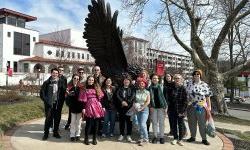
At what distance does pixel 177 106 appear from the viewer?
8305 mm

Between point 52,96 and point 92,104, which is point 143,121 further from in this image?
point 52,96

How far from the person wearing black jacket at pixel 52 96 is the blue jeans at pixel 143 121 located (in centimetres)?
194

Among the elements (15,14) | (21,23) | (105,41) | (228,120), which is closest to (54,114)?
(105,41)

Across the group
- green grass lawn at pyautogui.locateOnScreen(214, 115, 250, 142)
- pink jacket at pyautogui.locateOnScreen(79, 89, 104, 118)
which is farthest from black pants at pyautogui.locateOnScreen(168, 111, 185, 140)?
green grass lawn at pyautogui.locateOnScreen(214, 115, 250, 142)

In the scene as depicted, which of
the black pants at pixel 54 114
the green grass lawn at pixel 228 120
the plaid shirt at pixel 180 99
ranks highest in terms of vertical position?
the plaid shirt at pixel 180 99

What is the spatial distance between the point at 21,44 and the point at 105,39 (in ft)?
160

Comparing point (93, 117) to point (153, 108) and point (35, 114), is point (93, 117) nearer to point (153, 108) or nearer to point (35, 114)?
point (153, 108)

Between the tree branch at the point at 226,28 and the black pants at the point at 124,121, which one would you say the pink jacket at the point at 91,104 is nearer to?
the black pants at the point at 124,121

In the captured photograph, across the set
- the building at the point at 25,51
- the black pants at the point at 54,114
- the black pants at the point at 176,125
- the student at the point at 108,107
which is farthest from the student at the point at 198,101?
the building at the point at 25,51

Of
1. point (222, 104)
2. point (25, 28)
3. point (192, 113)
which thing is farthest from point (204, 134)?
point (25, 28)

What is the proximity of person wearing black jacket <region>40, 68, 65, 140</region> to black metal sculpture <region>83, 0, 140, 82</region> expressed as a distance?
A: 175cm

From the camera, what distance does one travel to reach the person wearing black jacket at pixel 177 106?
27.2 ft

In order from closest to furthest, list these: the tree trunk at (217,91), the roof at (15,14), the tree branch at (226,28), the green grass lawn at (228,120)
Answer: the green grass lawn at (228,120), the tree branch at (226,28), the tree trunk at (217,91), the roof at (15,14)

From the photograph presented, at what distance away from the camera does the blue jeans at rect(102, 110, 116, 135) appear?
841 cm
